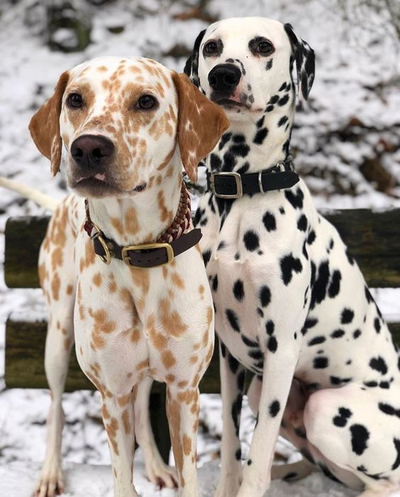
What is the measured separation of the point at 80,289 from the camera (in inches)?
89.9

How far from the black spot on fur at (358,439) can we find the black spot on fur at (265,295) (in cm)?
57

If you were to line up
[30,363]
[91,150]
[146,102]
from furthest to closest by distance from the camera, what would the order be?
[30,363] → [146,102] → [91,150]

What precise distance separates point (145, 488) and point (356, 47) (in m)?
4.80

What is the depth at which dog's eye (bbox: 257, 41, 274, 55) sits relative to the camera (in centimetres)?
239

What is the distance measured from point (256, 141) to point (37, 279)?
1471 mm

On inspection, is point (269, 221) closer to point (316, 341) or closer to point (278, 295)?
point (278, 295)

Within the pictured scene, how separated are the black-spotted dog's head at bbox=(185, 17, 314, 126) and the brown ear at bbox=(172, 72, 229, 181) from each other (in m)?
0.16

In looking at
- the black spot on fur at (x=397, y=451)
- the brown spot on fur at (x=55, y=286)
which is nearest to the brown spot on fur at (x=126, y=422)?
the brown spot on fur at (x=55, y=286)

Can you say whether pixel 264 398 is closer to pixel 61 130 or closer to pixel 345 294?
pixel 345 294

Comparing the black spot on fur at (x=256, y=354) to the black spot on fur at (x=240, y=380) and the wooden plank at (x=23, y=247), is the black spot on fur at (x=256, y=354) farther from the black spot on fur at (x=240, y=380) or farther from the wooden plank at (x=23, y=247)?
the wooden plank at (x=23, y=247)

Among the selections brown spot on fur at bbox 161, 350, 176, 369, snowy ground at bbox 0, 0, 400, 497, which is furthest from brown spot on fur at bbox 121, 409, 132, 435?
snowy ground at bbox 0, 0, 400, 497

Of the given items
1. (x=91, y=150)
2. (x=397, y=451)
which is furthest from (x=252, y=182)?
(x=397, y=451)

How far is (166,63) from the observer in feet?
21.4

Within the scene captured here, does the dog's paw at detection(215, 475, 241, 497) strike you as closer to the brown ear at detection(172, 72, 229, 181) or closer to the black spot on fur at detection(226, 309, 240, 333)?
the black spot on fur at detection(226, 309, 240, 333)
